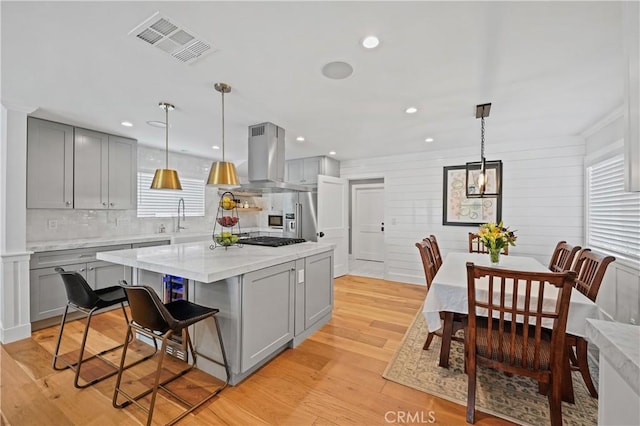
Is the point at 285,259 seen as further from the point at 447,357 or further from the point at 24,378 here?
the point at 24,378

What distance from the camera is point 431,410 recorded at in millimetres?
1834

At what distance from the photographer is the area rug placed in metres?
1.77

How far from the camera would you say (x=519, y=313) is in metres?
1.57

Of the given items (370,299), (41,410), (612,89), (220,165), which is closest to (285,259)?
(220,165)

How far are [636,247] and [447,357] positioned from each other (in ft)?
7.17

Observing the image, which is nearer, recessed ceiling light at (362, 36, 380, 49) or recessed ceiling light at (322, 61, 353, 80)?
recessed ceiling light at (362, 36, 380, 49)

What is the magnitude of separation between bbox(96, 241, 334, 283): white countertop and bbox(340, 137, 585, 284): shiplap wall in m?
2.82

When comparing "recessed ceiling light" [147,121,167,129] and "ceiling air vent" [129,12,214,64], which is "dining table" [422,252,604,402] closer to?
"ceiling air vent" [129,12,214,64]

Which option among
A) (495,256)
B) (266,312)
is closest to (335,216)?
(495,256)

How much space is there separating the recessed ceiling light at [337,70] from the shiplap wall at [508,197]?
3061mm

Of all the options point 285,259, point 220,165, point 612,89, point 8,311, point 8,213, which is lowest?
point 8,311

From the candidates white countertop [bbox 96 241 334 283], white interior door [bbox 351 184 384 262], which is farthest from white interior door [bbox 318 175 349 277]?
white countertop [bbox 96 241 334 283]

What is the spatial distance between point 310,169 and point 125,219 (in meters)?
3.29

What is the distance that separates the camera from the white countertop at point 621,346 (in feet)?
2.20
